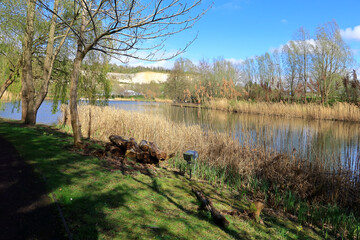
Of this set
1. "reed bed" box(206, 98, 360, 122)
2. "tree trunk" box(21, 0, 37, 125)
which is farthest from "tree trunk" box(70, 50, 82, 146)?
"reed bed" box(206, 98, 360, 122)

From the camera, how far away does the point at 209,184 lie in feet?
20.9

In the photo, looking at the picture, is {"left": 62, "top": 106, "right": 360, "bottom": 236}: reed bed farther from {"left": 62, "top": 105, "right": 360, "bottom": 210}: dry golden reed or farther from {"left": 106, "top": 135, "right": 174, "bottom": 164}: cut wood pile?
{"left": 106, "top": 135, "right": 174, "bottom": 164}: cut wood pile

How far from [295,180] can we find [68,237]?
18.9 feet

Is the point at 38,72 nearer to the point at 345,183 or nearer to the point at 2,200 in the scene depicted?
the point at 2,200

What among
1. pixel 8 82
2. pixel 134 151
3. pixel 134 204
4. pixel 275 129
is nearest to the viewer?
pixel 134 204

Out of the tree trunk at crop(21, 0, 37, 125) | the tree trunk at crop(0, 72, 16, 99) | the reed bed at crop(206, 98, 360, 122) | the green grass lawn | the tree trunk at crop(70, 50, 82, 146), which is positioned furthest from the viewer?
the reed bed at crop(206, 98, 360, 122)

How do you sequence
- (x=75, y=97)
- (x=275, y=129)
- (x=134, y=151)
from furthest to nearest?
(x=275, y=129)
(x=134, y=151)
(x=75, y=97)

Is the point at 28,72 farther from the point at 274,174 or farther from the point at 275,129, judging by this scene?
the point at 275,129

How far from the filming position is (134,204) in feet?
12.7

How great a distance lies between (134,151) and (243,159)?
346cm

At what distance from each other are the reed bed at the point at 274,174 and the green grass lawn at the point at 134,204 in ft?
2.35

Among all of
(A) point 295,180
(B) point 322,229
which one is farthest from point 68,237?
(A) point 295,180

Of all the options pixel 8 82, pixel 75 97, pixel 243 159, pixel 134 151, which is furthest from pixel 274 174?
pixel 8 82

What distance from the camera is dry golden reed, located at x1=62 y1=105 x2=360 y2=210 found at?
6.11 meters
